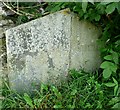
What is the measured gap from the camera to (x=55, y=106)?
232cm

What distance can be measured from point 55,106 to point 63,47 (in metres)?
0.49

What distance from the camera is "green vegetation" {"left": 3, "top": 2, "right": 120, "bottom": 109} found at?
7.76 ft

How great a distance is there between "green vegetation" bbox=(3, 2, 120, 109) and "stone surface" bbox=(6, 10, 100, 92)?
0.07 meters

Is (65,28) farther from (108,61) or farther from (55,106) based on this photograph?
(55,106)

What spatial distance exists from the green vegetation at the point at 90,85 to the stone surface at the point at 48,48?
74mm

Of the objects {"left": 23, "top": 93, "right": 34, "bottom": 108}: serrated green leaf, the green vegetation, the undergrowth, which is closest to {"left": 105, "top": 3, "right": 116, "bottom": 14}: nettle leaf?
the green vegetation

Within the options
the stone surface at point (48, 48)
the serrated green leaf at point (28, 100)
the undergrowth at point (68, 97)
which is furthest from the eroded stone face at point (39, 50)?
the serrated green leaf at point (28, 100)

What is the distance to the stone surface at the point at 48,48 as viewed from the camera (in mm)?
2473

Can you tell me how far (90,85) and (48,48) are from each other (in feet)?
1.35

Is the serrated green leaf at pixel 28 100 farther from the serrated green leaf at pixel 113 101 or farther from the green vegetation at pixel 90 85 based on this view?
the serrated green leaf at pixel 113 101

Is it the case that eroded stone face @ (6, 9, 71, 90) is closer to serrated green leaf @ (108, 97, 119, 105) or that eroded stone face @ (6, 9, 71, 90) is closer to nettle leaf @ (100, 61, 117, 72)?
nettle leaf @ (100, 61, 117, 72)

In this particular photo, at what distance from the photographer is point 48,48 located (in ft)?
8.36

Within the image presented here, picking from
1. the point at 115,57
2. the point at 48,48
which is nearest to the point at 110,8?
the point at 115,57

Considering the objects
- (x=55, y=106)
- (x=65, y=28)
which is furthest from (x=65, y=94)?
(x=65, y=28)
